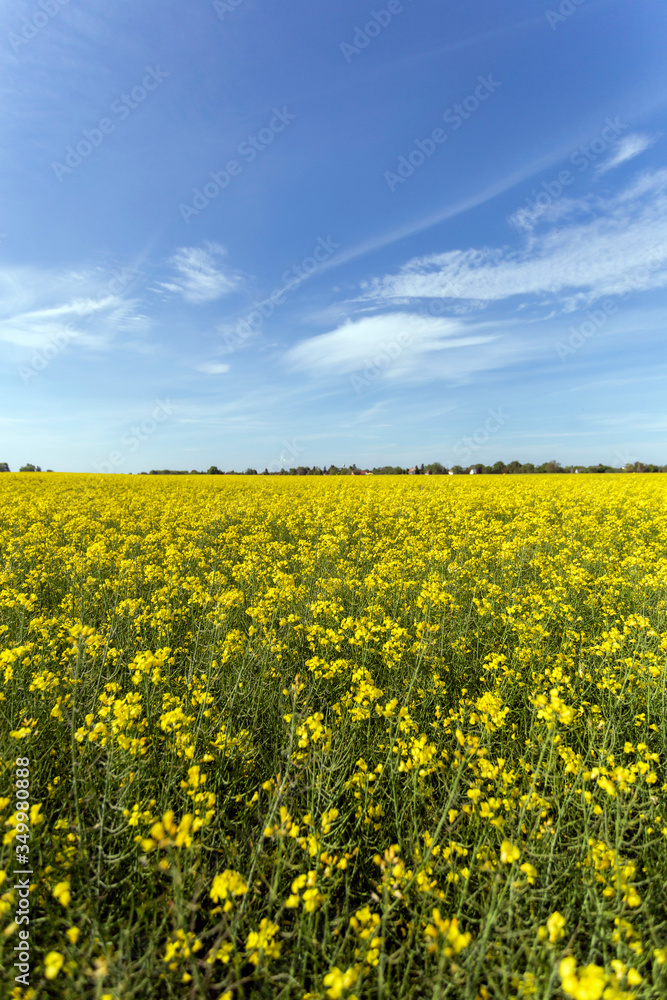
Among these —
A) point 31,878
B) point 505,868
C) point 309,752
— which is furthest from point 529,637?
point 31,878

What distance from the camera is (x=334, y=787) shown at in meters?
2.18

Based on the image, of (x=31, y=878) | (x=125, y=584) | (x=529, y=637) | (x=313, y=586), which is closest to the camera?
(x=31, y=878)

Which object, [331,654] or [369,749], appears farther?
[331,654]

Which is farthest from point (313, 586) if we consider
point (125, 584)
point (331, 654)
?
point (125, 584)

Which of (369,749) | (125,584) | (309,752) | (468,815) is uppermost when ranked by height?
(125,584)

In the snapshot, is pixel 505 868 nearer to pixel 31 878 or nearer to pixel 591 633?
pixel 31 878

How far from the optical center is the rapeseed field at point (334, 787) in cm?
164

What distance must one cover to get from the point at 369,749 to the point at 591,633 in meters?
3.58

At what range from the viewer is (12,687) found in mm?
3566

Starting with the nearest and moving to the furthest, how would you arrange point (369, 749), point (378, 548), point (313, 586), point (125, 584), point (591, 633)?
point (369, 749) < point (591, 633) < point (125, 584) < point (313, 586) < point (378, 548)

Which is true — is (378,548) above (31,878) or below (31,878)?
above

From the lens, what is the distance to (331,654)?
14.7 ft

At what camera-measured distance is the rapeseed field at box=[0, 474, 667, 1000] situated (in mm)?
1640

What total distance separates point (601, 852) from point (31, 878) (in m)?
2.96
